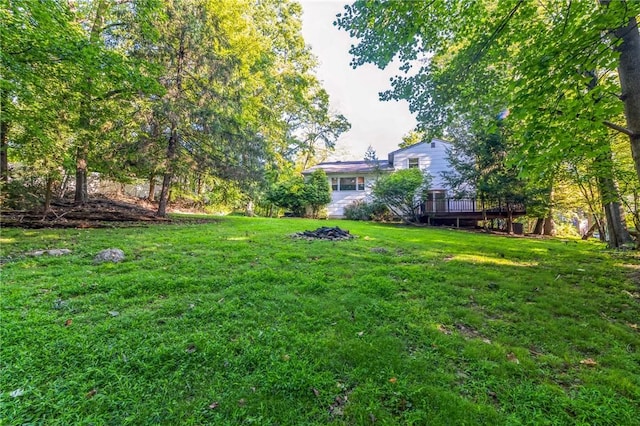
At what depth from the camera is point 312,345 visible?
261cm

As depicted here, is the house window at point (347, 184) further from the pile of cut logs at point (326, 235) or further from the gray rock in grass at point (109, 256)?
the gray rock in grass at point (109, 256)

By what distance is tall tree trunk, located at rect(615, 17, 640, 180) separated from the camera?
3.69 m

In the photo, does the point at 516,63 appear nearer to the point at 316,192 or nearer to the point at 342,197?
the point at 316,192

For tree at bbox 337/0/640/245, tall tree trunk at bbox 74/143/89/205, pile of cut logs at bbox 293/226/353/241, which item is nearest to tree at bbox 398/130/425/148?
tree at bbox 337/0/640/245

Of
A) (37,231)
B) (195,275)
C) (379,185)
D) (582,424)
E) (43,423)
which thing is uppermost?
(379,185)

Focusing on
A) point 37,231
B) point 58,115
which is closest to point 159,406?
point 37,231

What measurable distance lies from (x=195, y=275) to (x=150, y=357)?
197 cm

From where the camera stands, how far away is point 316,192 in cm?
1905

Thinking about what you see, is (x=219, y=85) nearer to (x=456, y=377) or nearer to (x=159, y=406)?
(x=159, y=406)

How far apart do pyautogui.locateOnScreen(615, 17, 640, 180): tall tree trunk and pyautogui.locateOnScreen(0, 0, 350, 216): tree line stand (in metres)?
9.98

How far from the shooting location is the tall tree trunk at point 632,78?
3691mm

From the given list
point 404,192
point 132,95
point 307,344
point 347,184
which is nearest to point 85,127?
point 132,95

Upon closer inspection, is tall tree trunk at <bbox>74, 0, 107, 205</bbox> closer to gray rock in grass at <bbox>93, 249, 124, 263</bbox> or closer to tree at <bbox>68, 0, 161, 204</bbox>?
tree at <bbox>68, 0, 161, 204</bbox>

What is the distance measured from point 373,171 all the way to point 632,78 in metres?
15.7
